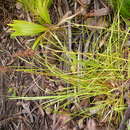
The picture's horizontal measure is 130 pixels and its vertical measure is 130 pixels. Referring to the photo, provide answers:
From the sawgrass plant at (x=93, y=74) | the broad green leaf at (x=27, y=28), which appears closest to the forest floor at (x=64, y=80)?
the sawgrass plant at (x=93, y=74)

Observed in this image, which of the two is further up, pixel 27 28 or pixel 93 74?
pixel 27 28

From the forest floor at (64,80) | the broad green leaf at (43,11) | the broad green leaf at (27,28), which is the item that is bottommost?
the forest floor at (64,80)

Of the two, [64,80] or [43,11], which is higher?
[43,11]

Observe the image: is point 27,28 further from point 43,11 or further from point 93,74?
point 93,74

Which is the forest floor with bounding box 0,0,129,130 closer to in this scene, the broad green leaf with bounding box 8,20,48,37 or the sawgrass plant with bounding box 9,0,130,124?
the sawgrass plant with bounding box 9,0,130,124

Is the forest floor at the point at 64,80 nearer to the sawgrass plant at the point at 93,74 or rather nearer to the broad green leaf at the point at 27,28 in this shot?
the sawgrass plant at the point at 93,74

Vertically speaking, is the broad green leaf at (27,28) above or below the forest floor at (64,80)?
above

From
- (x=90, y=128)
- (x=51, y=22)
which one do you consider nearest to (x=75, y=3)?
(x=51, y=22)

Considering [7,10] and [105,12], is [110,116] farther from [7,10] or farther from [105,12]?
[7,10]

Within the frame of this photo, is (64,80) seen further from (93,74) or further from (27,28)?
(27,28)

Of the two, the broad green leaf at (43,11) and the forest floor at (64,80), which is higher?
the broad green leaf at (43,11)

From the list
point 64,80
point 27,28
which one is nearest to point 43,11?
point 27,28
